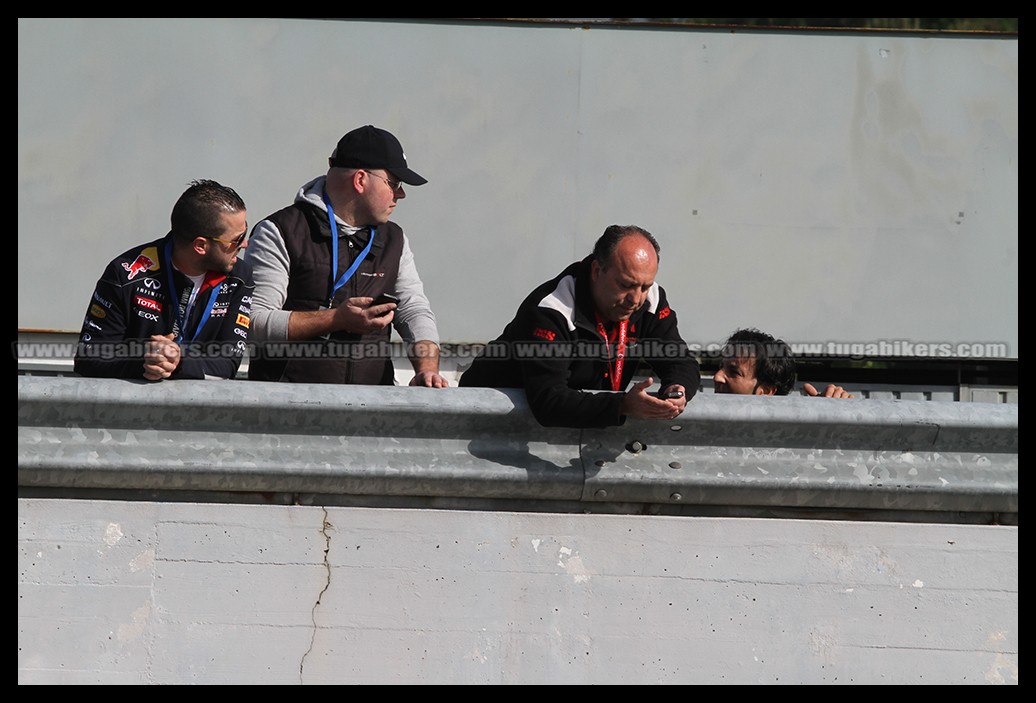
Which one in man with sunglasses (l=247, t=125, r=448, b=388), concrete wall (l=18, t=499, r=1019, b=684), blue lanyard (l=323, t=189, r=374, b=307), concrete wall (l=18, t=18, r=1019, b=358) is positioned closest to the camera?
concrete wall (l=18, t=499, r=1019, b=684)

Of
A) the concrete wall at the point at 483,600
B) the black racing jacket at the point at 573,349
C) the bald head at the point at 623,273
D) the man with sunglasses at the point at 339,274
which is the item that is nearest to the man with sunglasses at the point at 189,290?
the man with sunglasses at the point at 339,274

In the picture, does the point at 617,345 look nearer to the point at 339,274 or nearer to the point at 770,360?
the point at 770,360

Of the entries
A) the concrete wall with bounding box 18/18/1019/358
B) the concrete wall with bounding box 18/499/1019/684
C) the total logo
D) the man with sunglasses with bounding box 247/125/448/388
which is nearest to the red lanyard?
the concrete wall with bounding box 18/499/1019/684

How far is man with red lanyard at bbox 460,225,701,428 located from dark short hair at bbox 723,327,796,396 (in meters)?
0.75

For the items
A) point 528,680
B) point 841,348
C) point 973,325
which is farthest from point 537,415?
point 973,325

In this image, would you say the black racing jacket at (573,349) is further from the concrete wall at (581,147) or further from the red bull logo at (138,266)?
the concrete wall at (581,147)

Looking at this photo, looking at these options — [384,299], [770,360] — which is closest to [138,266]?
[384,299]

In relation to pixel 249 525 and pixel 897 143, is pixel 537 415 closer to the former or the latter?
pixel 249 525

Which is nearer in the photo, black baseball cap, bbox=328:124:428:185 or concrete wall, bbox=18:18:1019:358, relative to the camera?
black baseball cap, bbox=328:124:428:185

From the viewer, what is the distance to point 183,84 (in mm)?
6199

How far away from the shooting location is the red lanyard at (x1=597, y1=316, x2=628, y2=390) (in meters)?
3.55

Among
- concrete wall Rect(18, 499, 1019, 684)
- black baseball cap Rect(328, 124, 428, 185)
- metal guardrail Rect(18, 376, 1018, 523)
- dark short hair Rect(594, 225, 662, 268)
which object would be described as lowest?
concrete wall Rect(18, 499, 1019, 684)

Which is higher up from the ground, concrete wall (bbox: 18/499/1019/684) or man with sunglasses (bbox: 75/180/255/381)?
man with sunglasses (bbox: 75/180/255/381)

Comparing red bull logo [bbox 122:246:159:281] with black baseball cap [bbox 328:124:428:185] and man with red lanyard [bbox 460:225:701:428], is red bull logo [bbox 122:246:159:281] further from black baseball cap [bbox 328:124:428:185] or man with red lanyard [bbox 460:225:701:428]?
man with red lanyard [bbox 460:225:701:428]
